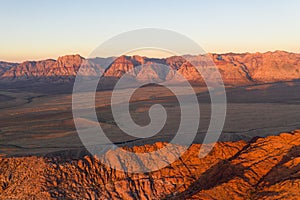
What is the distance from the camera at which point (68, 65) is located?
19562 cm

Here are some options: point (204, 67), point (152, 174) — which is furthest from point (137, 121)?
point (204, 67)

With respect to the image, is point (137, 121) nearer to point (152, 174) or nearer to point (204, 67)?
point (152, 174)

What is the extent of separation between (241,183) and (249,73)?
134430 mm

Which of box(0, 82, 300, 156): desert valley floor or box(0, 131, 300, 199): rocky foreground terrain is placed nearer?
box(0, 131, 300, 199): rocky foreground terrain

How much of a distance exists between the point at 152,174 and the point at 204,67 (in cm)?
12102

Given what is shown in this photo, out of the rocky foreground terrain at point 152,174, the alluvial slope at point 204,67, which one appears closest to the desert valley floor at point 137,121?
the rocky foreground terrain at point 152,174

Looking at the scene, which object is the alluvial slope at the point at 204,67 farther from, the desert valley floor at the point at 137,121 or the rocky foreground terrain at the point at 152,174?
the rocky foreground terrain at the point at 152,174

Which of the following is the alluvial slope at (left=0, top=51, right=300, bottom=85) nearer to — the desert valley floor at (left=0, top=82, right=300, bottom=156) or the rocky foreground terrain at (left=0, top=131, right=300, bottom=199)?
the desert valley floor at (left=0, top=82, right=300, bottom=156)

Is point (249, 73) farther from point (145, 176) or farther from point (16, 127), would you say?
point (145, 176)

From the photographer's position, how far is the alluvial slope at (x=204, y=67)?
136 m

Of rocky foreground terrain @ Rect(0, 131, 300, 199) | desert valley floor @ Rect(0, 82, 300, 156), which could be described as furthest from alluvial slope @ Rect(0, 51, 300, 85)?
rocky foreground terrain @ Rect(0, 131, 300, 199)

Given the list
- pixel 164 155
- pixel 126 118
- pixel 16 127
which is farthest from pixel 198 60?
pixel 164 155

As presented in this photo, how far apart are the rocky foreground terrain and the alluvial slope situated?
10198 cm

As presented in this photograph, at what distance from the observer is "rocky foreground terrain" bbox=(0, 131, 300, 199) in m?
18.5
